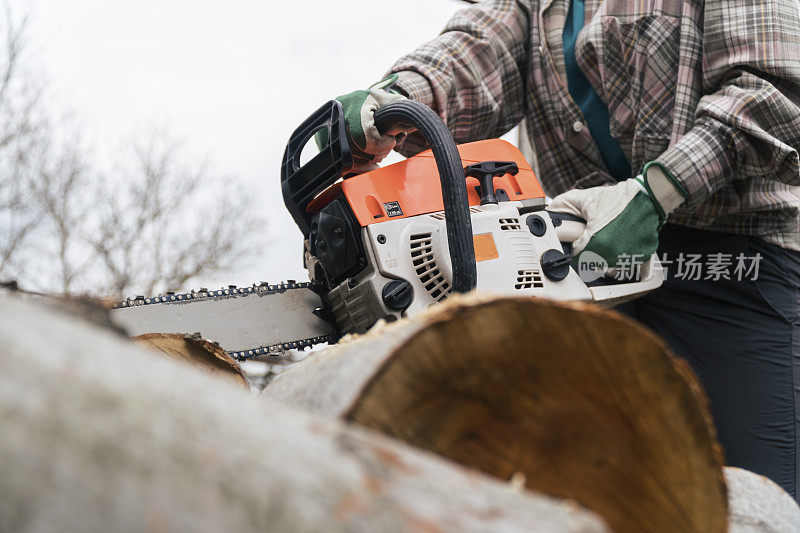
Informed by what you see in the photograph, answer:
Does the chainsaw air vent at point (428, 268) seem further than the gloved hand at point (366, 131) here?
No

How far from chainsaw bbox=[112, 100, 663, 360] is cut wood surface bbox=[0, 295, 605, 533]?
3.32 ft

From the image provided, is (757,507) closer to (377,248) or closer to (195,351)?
(377,248)

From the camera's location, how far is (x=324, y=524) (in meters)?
0.44

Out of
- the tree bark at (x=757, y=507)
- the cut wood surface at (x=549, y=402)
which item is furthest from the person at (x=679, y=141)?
the cut wood surface at (x=549, y=402)

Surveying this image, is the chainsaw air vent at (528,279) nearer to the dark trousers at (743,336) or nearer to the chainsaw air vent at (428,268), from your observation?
the chainsaw air vent at (428,268)

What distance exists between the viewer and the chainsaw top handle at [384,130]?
4.77 feet

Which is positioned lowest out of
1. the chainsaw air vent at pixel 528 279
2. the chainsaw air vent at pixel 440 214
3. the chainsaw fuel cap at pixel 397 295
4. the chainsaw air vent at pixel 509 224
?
the chainsaw air vent at pixel 528 279

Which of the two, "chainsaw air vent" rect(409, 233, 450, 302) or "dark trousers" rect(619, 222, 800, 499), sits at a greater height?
"chainsaw air vent" rect(409, 233, 450, 302)

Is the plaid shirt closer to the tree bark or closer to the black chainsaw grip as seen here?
the black chainsaw grip

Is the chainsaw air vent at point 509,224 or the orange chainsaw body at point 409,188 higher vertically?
the orange chainsaw body at point 409,188

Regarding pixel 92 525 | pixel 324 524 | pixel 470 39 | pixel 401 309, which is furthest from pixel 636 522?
pixel 470 39

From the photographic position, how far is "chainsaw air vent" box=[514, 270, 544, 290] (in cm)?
171

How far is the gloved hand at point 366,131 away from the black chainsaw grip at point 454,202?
0.24 meters

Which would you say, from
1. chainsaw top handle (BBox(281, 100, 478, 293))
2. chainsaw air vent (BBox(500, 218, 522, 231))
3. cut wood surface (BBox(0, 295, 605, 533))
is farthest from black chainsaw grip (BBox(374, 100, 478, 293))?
cut wood surface (BBox(0, 295, 605, 533))
